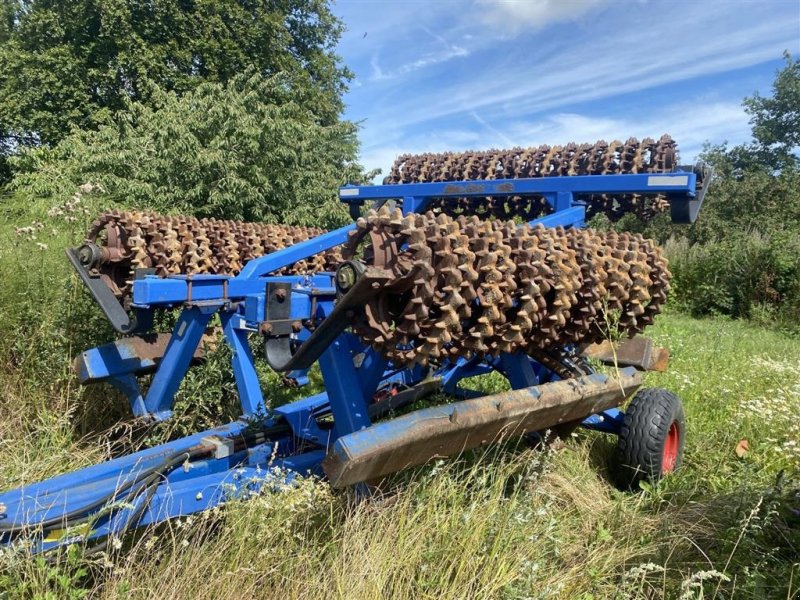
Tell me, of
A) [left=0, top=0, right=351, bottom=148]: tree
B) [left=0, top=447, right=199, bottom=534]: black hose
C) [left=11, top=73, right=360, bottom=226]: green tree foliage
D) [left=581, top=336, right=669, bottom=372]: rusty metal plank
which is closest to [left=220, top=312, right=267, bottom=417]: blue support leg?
[left=0, top=447, right=199, bottom=534]: black hose

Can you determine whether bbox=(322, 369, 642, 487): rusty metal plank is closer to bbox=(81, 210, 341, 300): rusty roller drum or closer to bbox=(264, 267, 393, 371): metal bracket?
bbox=(264, 267, 393, 371): metal bracket

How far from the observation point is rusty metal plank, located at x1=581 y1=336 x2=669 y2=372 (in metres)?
3.80

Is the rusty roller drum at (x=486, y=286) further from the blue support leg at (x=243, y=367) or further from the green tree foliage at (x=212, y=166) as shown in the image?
the green tree foliage at (x=212, y=166)

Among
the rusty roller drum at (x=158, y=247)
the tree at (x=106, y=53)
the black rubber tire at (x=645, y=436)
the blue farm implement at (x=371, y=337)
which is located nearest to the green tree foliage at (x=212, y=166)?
the rusty roller drum at (x=158, y=247)

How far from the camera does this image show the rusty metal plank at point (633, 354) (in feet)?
12.5

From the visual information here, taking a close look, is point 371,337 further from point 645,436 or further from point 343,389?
point 645,436

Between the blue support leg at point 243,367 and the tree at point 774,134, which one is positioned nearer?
the blue support leg at point 243,367

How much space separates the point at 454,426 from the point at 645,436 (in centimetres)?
179

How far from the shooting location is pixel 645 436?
3.58m

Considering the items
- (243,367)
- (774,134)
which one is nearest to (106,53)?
(243,367)

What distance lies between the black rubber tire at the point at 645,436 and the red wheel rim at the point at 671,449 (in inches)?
5.1

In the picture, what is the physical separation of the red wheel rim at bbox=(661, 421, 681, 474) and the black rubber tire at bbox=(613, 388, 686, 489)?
13 cm

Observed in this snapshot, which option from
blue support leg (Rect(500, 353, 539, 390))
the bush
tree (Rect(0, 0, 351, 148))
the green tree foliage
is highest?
tree (Rect(0, 0, 351, 148))

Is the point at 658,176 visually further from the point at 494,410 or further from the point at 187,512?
the point at 187,512
